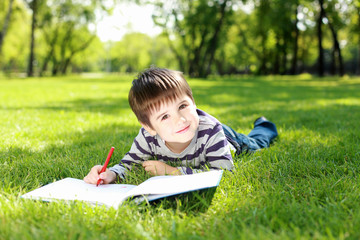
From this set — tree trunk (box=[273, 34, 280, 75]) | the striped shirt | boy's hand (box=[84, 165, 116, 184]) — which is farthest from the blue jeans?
tree trunk (box=[273, 34, 280, 75])

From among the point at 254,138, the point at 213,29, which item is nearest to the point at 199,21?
the point at 213,29

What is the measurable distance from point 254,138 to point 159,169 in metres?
1.35

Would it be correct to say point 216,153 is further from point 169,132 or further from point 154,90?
point 154,90

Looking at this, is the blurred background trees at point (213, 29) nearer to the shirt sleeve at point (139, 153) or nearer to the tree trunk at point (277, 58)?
the tree trunk at point (277, 58)

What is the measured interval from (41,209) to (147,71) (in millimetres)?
1122

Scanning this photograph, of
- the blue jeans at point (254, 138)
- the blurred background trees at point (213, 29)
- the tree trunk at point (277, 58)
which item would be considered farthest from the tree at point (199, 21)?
the blue jeans at point (254, 138)

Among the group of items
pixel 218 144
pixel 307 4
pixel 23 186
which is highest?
pixel 307 4

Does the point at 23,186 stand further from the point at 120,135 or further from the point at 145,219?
the point at 120,135

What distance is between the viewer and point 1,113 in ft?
16.9

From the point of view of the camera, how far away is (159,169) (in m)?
2.10

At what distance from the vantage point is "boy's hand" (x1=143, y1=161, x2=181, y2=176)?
82.0 inches

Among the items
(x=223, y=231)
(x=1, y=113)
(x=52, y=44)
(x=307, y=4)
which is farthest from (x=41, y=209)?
(x=52, y=44)

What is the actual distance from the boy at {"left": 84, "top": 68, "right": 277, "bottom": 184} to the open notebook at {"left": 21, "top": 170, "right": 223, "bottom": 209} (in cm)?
15

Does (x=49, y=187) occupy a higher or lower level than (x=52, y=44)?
lower
